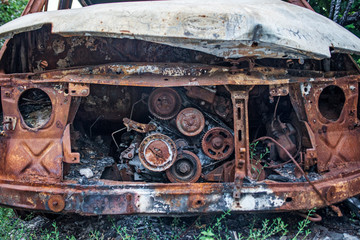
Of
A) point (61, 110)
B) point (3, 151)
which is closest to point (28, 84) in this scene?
point (61, 110)

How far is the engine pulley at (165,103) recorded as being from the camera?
271cm

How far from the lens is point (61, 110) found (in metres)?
2.45

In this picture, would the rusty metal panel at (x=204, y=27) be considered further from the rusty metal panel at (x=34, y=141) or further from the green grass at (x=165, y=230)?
the green grass at (x=165, y=230)

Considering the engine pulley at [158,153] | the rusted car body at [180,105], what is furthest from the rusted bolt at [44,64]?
the engine pulley at [158,153]

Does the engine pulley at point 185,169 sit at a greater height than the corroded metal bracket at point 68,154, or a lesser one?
lesser

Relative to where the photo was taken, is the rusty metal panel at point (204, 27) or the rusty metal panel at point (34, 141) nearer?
the rusty metal panel at point (204, 27)

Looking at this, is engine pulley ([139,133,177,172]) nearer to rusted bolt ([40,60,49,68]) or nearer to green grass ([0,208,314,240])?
green grass ([0,208,314,240])

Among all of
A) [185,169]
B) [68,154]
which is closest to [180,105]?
[185,169]

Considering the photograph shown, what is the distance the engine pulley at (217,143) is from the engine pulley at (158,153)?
0.31 meters

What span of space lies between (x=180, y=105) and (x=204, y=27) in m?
0.87

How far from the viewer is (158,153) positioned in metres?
2.51

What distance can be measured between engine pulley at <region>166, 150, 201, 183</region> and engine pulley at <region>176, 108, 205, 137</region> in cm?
19

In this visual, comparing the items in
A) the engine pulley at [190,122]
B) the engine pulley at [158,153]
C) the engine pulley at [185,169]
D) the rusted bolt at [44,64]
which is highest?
the rusted bolt at [44,64]

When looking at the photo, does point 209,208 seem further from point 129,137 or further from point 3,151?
point 3,151
